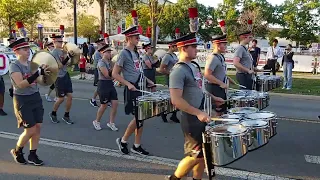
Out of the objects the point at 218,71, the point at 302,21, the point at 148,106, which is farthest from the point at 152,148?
the point at 302,21

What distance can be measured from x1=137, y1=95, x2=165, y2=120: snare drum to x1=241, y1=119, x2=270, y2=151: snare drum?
157cm

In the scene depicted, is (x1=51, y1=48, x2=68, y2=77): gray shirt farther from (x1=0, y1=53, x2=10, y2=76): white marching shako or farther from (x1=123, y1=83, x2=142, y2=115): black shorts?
(x1=123, y1=83, x2=142, y2=115): black shorts

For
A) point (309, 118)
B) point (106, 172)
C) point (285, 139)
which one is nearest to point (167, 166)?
point (106, 172)

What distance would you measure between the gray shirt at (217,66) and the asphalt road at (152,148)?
1298mm

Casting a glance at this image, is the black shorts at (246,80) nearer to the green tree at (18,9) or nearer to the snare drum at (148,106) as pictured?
the snare drum at (148,106)

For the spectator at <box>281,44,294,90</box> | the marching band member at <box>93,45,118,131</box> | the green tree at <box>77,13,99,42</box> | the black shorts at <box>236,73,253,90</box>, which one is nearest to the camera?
the black shorts at <box>236,73,253,90</box>

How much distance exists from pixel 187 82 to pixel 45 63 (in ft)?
7.47

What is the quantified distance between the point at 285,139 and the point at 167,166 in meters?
2.62

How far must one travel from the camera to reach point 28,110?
5465mm

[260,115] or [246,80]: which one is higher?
[246,80]

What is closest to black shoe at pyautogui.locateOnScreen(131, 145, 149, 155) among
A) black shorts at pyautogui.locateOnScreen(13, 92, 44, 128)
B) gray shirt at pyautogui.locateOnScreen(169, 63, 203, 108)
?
black shorts at pyautogui.locateOnScreen(13, 92, 44, 128)

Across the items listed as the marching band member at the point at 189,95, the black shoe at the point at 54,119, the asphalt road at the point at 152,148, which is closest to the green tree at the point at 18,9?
the black shoe at the point at 54,119

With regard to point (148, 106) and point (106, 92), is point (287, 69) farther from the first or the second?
point (148, 106)

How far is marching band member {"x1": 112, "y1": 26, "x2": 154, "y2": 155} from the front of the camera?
5.93 m
